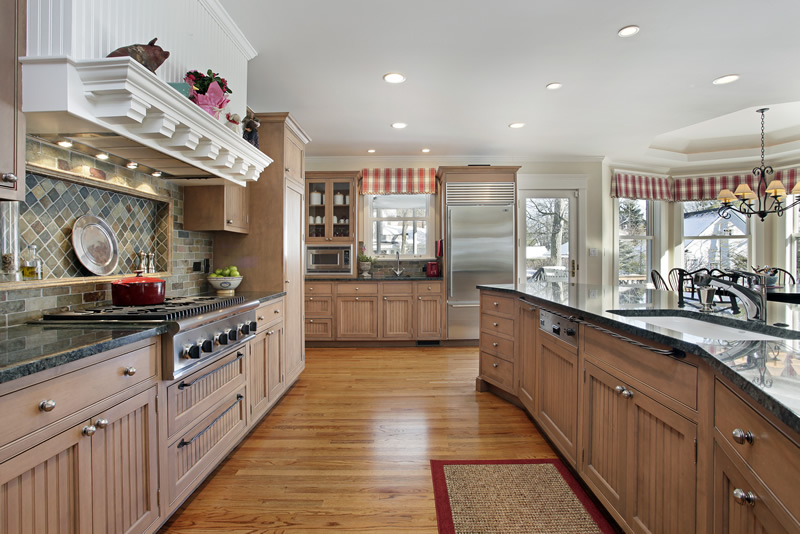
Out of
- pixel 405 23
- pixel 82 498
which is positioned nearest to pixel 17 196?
pixel 82 498

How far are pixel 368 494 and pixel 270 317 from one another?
135cm

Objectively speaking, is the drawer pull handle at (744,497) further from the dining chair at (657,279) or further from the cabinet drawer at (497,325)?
the dining chair at (657,279)

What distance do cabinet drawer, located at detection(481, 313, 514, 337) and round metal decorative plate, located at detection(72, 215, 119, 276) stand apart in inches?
99.3

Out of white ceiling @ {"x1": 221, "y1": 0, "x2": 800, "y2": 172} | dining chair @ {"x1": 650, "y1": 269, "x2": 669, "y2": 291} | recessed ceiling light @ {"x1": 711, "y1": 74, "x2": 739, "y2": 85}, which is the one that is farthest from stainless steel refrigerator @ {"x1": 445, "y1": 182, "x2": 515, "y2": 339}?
recessed ceiling light @ {"x1": 711, "y1": 74, "x2": 739, "y2": 85}

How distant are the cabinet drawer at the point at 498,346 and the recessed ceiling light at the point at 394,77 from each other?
7.11 feet

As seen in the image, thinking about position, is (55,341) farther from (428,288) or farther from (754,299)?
(428,288)

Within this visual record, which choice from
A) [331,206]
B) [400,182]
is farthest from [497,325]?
[331,206]

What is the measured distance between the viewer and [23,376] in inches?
37.5

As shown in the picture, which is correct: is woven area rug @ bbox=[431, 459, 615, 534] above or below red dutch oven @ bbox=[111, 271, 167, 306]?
below

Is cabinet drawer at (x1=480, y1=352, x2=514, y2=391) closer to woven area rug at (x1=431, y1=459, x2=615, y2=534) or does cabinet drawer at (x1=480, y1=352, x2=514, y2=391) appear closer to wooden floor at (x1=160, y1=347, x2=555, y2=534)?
wooden floor at (x1=160, y1=347, x2=555, y2=534)

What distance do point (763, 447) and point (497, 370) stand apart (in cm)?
232

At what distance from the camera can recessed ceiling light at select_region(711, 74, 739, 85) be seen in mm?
3008

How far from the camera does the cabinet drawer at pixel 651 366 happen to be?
3.71 ft

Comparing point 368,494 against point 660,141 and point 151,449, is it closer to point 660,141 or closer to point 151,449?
point 151,449
